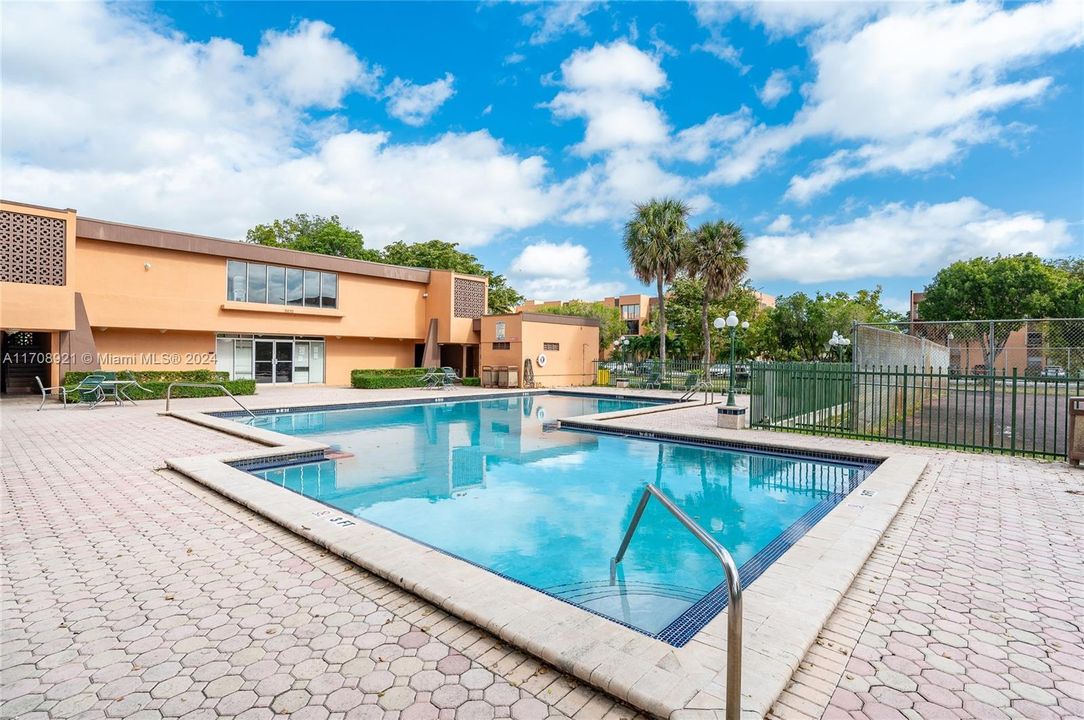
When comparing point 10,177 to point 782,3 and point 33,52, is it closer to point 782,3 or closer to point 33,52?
point 33,52

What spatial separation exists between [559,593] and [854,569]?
2221 mm

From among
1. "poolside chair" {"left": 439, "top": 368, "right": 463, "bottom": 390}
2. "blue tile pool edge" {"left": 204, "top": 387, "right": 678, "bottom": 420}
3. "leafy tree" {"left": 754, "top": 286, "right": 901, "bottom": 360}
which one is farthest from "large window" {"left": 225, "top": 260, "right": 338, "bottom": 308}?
"leafy tree" {"left": 754, "top": 286, "right": 901, "bottom": 360}

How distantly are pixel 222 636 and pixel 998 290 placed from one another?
4025 cm

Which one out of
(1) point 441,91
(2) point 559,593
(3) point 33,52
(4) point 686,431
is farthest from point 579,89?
(2) point 559,593

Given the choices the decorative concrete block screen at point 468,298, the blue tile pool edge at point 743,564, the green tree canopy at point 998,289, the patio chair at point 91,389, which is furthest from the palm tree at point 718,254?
the patio chair at point 91,389

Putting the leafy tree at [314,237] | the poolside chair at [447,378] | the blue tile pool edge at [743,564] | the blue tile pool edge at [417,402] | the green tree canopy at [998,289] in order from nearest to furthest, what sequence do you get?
the blue tile pool edge at [743,564]
the blue tile pool edge at [417,402]
the poolside chair at [447,378]
the green tree canopy at [998,289]
the leafy tree at [314,237]

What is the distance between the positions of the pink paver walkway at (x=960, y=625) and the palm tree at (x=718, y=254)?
61.2 ft

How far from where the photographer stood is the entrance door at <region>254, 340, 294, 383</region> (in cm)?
2017

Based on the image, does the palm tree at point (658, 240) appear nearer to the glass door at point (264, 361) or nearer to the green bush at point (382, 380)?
the green bush at point (382, 380)

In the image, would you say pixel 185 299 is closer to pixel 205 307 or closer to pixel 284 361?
pixel 205 307

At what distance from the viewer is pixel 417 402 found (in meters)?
17.1

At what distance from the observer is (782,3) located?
11477 mm

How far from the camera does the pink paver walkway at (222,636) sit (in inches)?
89.2

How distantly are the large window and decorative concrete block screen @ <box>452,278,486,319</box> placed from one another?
5173 mm
